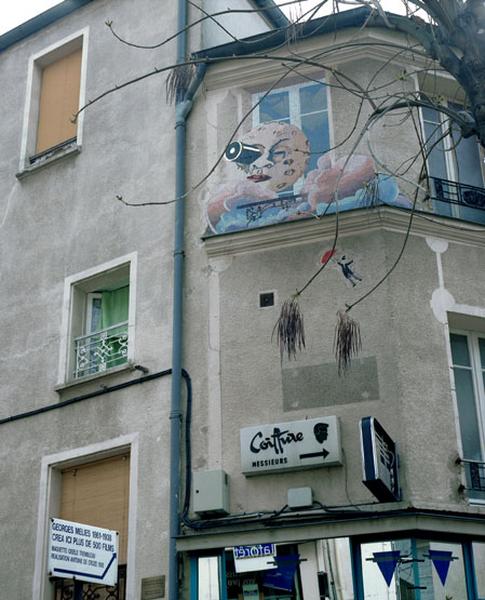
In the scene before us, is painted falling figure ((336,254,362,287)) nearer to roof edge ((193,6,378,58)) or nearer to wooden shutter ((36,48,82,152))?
roof edge ((193,6,378,58))

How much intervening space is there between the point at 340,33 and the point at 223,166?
2477mm

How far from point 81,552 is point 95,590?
3455 mm

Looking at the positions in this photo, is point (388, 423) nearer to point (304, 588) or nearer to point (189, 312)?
point (304, 588)

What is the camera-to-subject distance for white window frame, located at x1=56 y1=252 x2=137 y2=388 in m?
14.3

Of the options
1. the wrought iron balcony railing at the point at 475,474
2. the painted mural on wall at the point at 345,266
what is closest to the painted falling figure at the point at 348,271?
the painted mural on wall at the point at 345,266

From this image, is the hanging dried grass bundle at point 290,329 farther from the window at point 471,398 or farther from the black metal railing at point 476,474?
the black metal railing at point 476,474

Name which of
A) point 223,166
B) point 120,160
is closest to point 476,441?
point 223,166

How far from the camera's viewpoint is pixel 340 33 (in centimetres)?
1459

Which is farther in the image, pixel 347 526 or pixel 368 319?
pixel 368 319

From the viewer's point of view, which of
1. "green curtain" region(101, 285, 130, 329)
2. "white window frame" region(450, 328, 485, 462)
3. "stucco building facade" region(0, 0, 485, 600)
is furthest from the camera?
"green curtain" region(101, 285, 130, 329)

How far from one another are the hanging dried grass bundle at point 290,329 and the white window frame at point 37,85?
18.4ft

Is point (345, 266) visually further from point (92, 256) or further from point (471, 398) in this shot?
point (92, 256)

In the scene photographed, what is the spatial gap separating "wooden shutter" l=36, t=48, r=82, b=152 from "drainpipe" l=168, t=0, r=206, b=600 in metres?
2.30

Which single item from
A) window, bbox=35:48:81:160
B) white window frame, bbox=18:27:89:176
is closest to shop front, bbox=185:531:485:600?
white window frame, bbox=18:27:89:176
